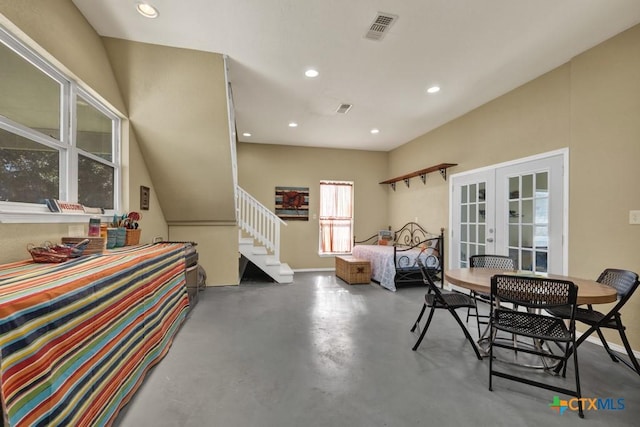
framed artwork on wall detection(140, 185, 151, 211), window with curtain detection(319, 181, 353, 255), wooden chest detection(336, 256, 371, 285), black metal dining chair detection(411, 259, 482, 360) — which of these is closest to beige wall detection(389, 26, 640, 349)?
black metal dining chair detection(411, 259, 482, 360)

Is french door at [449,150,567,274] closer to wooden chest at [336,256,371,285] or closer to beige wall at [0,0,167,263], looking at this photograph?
wooden chest at [336,256,371,285]

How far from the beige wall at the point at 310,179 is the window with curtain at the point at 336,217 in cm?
16

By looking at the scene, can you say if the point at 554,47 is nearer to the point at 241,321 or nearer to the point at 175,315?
A: the point at 241,321

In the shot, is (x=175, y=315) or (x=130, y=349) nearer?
(x=130, y=349)

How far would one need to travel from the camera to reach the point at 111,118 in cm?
330

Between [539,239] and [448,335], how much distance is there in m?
1.75

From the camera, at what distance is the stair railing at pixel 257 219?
5.47 meters

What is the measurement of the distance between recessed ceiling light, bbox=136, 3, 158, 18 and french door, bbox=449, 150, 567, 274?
4421 mm

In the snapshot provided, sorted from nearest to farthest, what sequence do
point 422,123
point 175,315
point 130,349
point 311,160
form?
point 130,349 → point 175,315 → point 422,123 → point 311,160

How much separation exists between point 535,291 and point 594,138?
2.09m

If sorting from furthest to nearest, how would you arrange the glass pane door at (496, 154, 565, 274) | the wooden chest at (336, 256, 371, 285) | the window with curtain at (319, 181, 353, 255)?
1. the window with curtain at (319, 181, 353, 255)
2. the wooden chest at (336, 256, 371, 285)
3. the glass pane door at (496, 154, 565, 274)

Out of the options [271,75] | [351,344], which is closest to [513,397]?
[351,344]

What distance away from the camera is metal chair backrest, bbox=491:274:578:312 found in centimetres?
188

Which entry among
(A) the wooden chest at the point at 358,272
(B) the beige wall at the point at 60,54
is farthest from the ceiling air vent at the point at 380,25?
(A) the wooden chest at the point at 358,272
